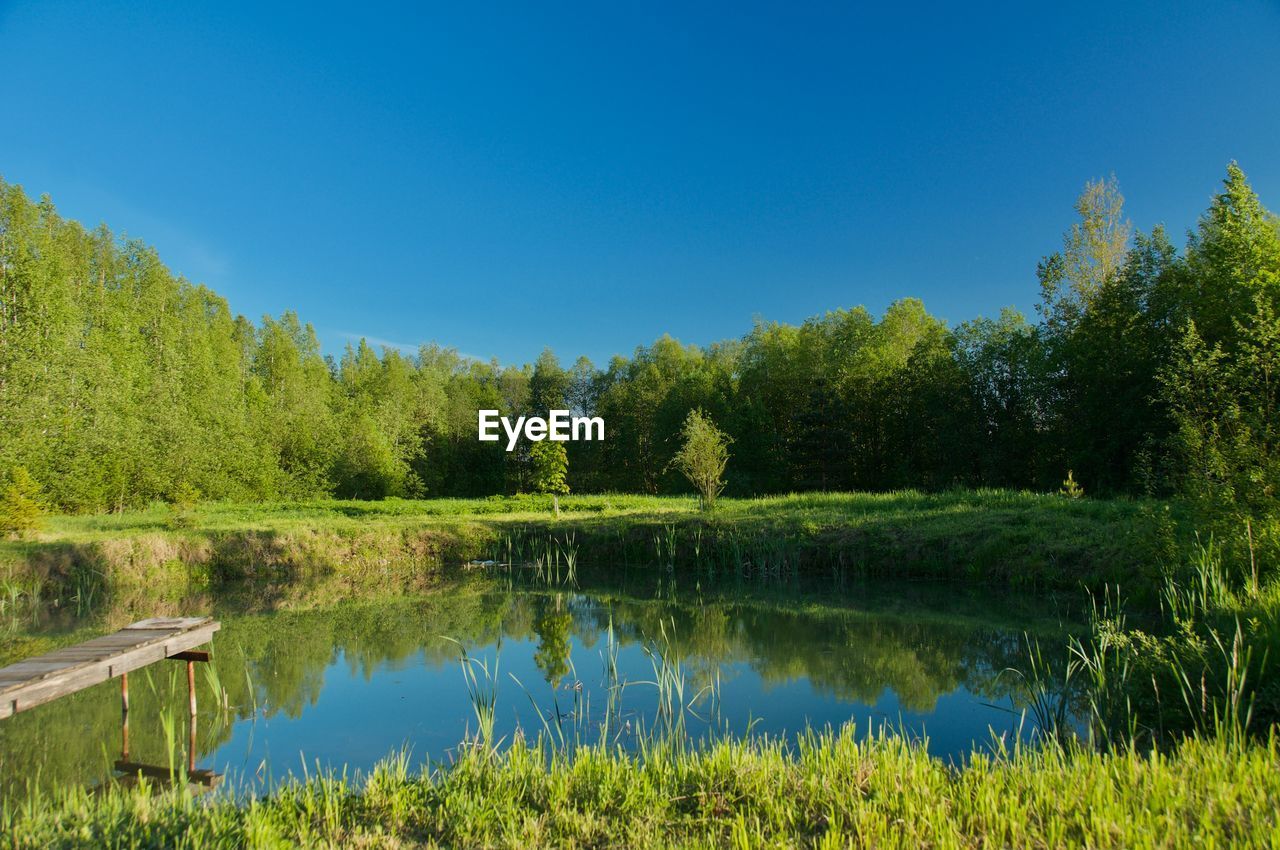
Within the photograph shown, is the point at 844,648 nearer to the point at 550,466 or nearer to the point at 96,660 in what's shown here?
the point at 96,660

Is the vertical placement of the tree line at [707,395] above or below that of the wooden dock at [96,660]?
above

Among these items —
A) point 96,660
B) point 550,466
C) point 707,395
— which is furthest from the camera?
point 707,395

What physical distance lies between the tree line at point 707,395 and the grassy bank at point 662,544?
92.1 inches

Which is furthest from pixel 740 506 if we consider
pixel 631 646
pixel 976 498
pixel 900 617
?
pixel 631 646

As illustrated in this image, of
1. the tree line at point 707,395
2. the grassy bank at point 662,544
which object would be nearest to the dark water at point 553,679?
the grassy bank at point 662,544

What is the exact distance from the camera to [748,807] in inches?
161

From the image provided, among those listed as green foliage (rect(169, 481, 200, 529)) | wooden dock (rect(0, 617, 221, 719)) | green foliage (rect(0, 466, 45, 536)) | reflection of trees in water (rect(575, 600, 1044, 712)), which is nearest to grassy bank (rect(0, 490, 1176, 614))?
green foliage (rect(169, 481, 200, 529))

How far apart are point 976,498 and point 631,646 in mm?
13240

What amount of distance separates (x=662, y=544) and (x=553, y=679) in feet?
37.2

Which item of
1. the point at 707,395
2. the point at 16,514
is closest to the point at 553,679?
the point at 16,514

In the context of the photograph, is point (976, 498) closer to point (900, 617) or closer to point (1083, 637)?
point (900, 617)

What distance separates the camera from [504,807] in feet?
13.8

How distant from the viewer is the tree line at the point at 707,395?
25.3 m

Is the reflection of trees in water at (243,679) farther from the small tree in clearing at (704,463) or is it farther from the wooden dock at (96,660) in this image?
the small tree in clearing at (704,463)
